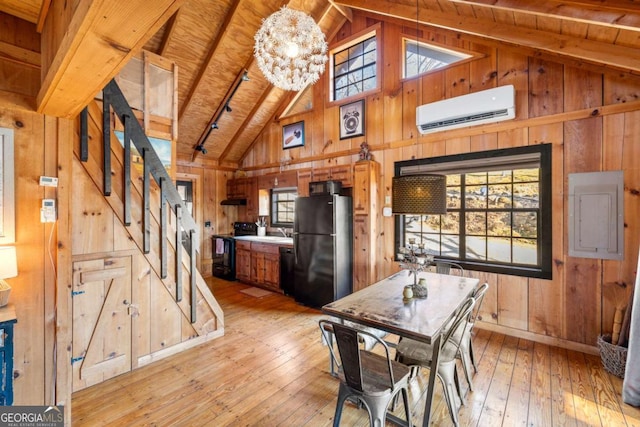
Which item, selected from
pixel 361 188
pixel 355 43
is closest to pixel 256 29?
pixel 355 43

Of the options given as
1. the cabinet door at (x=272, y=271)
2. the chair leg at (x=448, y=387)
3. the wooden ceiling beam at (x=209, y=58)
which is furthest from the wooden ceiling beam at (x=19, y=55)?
the cabinet door at (x=272, y=271)

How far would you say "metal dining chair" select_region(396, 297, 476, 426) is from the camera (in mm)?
1873

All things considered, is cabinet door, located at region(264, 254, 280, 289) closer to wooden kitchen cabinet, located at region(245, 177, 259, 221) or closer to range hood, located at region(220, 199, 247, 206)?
wooden kitchen cabinet, located at region(245, 177, 259, 221)

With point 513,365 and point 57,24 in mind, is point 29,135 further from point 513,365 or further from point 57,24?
point 513,365

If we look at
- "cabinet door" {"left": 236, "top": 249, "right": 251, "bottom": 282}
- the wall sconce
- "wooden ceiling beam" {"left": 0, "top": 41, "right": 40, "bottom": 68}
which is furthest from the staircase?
"cabinet door" {"left": 236, "top": 249, "right": 251, "bottom": 282}

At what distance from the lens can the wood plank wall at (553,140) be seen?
2770 millimetres

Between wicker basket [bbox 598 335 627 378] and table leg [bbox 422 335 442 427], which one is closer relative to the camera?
table leg [bbox 422 335 442 427]

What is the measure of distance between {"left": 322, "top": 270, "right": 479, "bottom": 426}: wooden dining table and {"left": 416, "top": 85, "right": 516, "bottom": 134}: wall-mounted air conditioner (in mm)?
1971

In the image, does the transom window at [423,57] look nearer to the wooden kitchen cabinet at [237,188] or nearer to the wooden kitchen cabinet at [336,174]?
the wooden kitchen cabinet at [336,174]

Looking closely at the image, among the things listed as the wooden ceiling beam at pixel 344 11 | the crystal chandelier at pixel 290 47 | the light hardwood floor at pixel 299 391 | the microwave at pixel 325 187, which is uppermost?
the wooden ceiling beam at pixel 344 11

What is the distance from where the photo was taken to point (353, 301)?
228 centimetres

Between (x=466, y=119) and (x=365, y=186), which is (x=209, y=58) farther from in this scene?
(x=466, y=119)

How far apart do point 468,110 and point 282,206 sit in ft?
13.2

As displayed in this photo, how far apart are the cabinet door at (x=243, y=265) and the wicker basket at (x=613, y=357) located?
5027 mm
